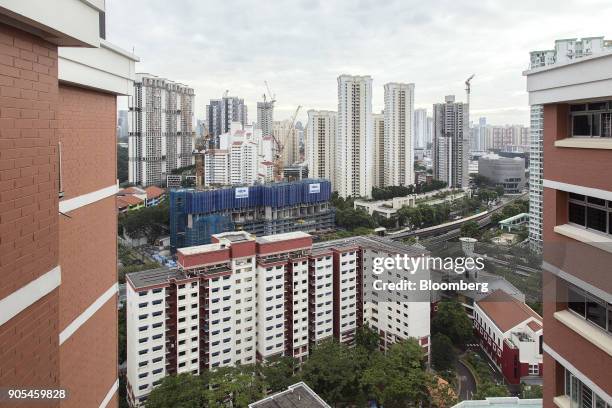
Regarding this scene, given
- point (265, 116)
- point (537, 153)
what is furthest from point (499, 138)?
point (537, 153)

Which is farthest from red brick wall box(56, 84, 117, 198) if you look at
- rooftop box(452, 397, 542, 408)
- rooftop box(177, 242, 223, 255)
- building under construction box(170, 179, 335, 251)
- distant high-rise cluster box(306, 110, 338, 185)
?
distant high-rise cluster box(306, 110, 338, 185)

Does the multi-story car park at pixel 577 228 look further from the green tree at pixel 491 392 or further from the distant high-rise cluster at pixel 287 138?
the distant high-rise cluster at pixel 287 138

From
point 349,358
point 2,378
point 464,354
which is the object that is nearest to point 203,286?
point 349,358

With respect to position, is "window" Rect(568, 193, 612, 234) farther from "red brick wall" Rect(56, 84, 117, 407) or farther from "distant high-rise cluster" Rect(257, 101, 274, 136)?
"distant high-rise cluster" Rect(257, 101, 274, 136)

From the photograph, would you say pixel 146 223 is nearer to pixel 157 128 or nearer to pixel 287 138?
pixel 157 128

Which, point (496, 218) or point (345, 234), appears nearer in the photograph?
point (345, 234)
